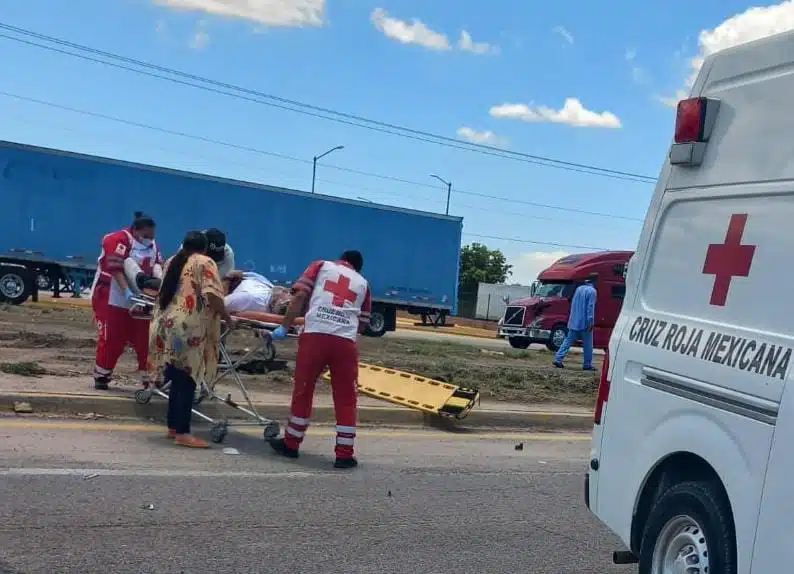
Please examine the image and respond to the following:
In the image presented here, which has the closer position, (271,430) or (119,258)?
(271,430)

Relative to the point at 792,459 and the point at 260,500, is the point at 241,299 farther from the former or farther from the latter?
the point at 792,459

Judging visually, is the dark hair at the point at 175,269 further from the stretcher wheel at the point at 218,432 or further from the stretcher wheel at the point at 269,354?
the stretcher wheel at the point at 269,354

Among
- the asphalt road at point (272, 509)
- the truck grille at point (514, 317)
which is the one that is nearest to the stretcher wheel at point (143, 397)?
the asphalt road at point (272, 509)

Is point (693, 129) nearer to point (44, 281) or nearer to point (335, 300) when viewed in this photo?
point (335, 300)

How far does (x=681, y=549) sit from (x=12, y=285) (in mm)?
21464

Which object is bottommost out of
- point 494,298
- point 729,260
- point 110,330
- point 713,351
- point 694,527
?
point 694,527

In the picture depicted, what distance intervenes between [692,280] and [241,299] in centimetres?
483

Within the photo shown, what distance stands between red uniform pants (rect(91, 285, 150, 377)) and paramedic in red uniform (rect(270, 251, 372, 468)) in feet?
7.45

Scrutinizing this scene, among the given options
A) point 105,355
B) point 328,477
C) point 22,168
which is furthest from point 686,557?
point 22,168

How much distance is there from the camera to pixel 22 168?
2262 centimetres

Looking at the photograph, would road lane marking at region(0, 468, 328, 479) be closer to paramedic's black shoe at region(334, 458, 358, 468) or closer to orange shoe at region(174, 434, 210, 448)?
paramedic's black shoe at region(334, 458, 358, 468)

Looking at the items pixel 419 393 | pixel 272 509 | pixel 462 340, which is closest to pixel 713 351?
pixel 272 509

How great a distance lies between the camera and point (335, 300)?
7.55 m

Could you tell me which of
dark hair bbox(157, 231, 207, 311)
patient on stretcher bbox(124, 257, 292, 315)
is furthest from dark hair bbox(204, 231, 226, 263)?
dark hair bbox(157, 231, 207, 311)
